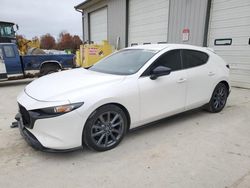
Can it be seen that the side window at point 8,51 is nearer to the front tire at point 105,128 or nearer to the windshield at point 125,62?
the windshield at point 125,62

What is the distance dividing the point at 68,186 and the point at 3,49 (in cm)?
762

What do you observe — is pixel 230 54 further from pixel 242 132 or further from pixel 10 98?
pixel 10 98

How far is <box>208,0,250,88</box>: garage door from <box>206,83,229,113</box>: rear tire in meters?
3.40

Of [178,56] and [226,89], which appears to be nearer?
[178,56]

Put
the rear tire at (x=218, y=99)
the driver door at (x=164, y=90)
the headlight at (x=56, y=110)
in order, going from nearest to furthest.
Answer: the headlight at (x=56, y=110) → the driver door at (x=164, y=90) → the rear tire at (x=218, y=99)

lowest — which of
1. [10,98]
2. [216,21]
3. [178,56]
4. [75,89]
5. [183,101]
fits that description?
[10,98]

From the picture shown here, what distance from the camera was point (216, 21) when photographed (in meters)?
8.04

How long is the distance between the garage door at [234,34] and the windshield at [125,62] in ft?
17.0

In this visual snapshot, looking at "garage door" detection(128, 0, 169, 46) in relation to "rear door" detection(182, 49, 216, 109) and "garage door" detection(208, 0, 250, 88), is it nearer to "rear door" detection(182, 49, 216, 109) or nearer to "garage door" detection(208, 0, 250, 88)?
"garage door" detection(208, 0, 250, 88)

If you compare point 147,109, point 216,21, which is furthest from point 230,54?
point 147,109

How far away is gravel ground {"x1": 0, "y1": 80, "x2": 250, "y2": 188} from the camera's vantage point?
232 centimetres

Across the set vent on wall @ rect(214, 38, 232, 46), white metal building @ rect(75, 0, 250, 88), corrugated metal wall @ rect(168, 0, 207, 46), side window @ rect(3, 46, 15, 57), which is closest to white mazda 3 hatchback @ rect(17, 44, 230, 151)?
white metal building @ rect(75, 0, 250, 88)

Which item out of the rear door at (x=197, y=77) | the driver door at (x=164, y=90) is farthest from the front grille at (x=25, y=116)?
the rear door at (x=197, y=77)

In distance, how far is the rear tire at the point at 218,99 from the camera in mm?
4399
